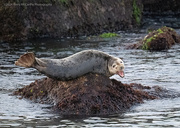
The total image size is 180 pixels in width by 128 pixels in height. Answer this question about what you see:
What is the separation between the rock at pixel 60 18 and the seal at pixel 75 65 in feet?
45.8

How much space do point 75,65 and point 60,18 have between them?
16.2 metres

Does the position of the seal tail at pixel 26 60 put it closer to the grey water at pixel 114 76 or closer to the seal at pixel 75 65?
the seal at pixel 75 65

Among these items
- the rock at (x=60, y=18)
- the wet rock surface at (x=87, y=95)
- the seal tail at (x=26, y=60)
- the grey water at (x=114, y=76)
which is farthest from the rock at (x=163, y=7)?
the seal tail at (x=26, y=60)

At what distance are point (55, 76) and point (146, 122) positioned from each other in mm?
2836

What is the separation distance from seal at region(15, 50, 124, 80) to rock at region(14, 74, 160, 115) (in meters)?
0.23

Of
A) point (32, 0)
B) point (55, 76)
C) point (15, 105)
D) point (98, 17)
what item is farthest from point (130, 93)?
point (98, 17)

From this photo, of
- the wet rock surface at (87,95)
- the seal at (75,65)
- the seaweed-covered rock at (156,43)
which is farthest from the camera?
the seaweed-covered rock at (156,43)

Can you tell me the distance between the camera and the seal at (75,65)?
12112 millimetres

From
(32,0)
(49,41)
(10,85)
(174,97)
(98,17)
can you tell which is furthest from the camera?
(98,17)

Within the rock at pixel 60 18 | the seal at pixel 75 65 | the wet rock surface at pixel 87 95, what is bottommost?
the wet rock surface at pixel 87 95

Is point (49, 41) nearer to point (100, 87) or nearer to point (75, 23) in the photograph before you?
point (75, 23)

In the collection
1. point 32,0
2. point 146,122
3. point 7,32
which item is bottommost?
point 146,122

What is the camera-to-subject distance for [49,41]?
2594 centimetres

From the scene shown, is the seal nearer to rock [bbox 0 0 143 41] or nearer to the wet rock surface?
the wet rock surface
